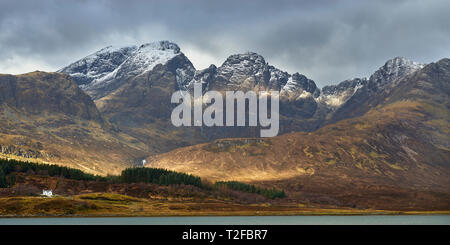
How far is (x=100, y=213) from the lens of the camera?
19850 centimetres

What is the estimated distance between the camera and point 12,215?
185000 millimetres
